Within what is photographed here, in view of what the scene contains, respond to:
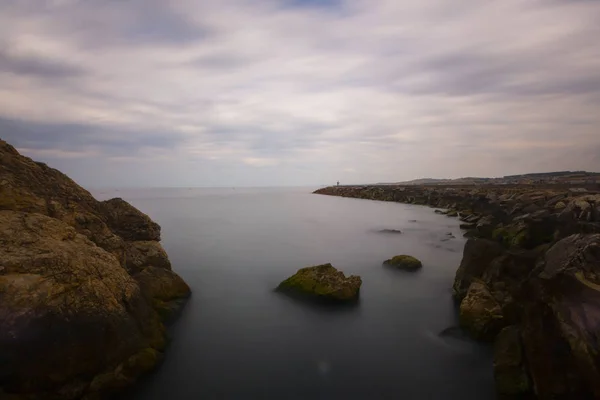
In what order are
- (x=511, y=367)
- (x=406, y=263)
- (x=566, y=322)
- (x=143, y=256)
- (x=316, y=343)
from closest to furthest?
(x=566, y=322) < (x=511, y=367) < (x=316, y=343) < (x=143, y=256) < (x=406, y=263)

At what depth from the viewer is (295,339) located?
1225 cm

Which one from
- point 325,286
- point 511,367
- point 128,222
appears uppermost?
point 128,222

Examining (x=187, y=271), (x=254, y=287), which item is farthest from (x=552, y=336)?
(x=187, y=271)

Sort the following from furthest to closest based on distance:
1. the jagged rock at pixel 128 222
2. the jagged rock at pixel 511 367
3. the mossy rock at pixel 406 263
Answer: the mossy rock at pixel 406 263 → the jagged rock at pixel 128 222 → the jagged rock at pixel 511 367

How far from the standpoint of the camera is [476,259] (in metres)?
14.3

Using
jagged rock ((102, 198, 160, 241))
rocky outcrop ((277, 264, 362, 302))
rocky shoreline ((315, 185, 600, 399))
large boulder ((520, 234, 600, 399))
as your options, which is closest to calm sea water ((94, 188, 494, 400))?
rocky outcrop ((277, 264, 362, 302))

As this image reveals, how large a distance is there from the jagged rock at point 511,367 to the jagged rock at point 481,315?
2.47 meters

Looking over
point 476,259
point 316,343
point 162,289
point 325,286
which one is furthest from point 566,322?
point 162,289

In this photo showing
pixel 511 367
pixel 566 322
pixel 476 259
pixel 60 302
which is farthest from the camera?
pixel 476 259

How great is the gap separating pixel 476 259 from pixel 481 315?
11.4 feet

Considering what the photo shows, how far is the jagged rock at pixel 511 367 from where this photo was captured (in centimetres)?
813

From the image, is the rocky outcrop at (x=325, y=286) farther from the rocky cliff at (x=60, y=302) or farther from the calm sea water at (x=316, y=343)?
the rocky cliff at (x=60, y=302)

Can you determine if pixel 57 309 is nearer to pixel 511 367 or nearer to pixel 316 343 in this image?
pixel 316 343

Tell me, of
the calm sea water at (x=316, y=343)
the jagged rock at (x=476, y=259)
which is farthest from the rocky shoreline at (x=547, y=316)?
the calm sea water at (x=316, y=343)
